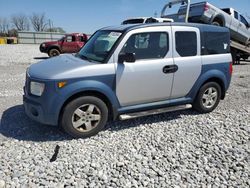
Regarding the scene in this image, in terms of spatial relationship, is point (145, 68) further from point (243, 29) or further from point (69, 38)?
point (69, 38)

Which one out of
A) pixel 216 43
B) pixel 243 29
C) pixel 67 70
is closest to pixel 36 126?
pixel 67 70

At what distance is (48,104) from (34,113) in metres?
0.40

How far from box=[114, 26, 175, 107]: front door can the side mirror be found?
0.07 metres

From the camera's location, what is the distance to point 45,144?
364 centimetres

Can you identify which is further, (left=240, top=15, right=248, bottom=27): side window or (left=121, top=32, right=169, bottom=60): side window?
(left=240, top=15, right=248, bottom=27): side window

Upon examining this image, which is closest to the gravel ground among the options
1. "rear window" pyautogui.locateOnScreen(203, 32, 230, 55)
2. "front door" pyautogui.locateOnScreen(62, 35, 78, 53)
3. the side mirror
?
the side mirror

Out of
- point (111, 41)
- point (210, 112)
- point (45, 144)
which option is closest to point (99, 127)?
point (45, 144)

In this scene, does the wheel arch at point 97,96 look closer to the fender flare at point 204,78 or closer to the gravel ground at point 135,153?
the gravel ground at point 135,153

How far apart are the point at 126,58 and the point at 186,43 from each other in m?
1.44

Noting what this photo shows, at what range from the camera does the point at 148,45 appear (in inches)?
163

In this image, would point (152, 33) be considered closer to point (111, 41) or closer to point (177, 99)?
point (111, 41)

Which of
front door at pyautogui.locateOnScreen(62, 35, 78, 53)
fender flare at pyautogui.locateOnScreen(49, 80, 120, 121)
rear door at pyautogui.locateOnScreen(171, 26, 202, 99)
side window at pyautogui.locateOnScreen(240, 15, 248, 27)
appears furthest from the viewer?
front door at pyautogui.locateOnScreen(62, 35, 78, 53)

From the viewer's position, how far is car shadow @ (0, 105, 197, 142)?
3871mm

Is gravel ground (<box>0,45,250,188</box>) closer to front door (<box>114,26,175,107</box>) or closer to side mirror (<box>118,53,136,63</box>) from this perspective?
front door (<box>114,26,175,107</box>)
